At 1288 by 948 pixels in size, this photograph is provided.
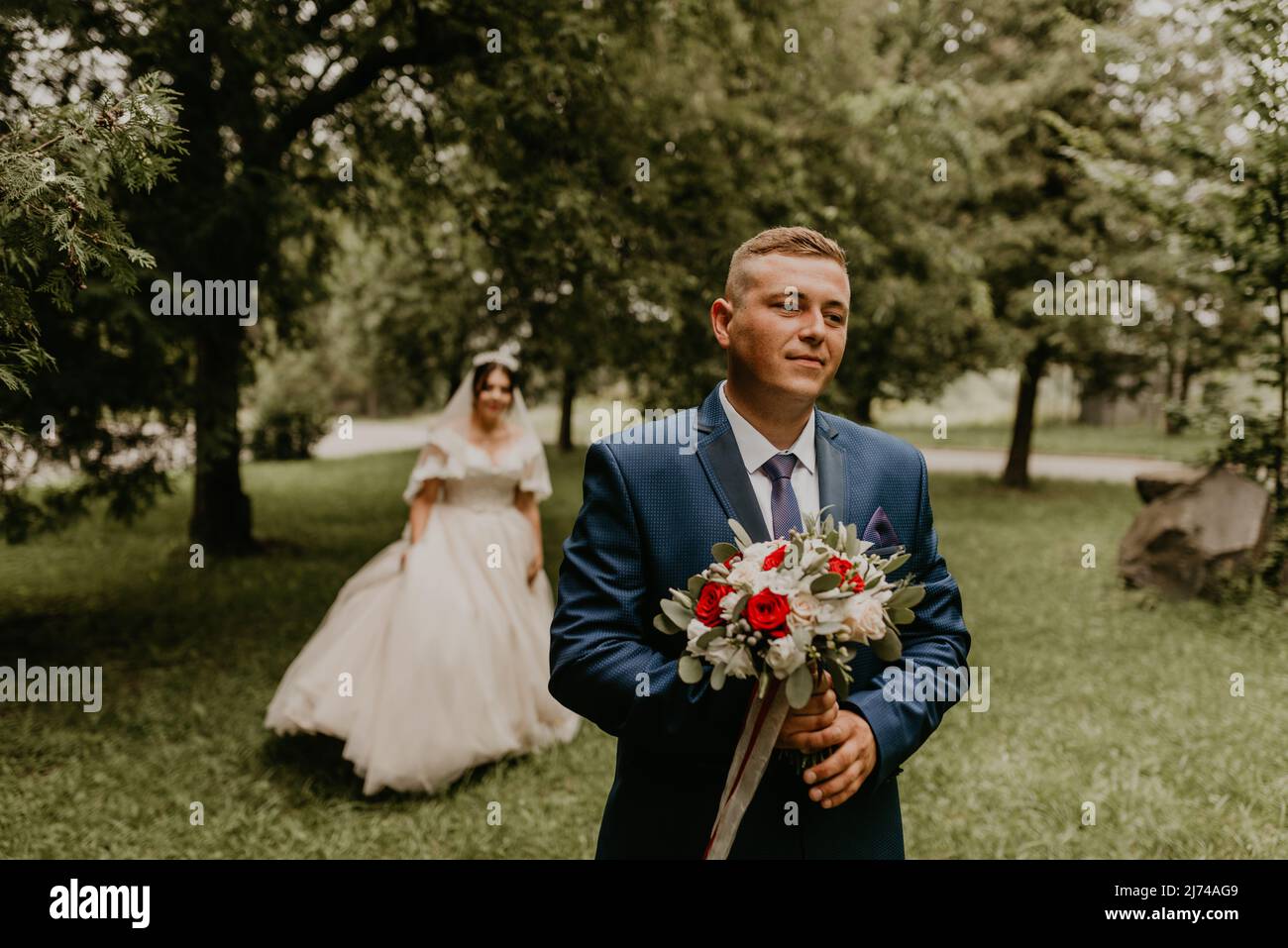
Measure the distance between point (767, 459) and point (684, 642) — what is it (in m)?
0.46

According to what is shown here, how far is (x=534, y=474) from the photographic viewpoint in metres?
6.32

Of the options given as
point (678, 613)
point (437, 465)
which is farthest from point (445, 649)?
point (678, 613)

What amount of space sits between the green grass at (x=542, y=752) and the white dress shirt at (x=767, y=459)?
10.4 ft

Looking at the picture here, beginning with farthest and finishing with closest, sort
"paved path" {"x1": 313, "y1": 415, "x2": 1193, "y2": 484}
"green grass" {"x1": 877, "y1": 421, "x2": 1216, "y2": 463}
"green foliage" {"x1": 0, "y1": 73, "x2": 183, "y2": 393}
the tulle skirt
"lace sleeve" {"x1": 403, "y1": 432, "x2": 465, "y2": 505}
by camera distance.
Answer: "green grass" {"x1": 877, "y1": 421, "x2": 1216, "y2": 463}
"paved path" {"x1": 313, "y1": 415, "x2": 1193, "y2": 484}
"lace sleeve" {"x1": 403, "y1": 432, "x2": 465, "y2": 505}
the tulle skirt
"green foliage" {"x1": 0, "y1": 73, "x2": 183, "y2": 393}

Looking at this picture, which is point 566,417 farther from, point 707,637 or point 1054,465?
point 707,637

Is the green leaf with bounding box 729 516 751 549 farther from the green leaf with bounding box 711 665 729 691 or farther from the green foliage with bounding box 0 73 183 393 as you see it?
the green foliage with bounding box 0 73 183 393

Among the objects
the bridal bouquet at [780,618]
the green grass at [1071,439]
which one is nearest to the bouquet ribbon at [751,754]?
the bridal bouquet at [780,618]

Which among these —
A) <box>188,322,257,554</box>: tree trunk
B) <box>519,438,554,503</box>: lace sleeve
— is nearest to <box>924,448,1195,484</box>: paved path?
<box>519,438,554,503</box>: lace sleeve

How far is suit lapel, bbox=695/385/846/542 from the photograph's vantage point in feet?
6.34

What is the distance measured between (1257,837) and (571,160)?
7014 mm

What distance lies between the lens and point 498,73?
6969mm

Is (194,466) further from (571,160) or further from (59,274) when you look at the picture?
(59,274)

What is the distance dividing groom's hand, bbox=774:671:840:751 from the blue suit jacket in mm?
68

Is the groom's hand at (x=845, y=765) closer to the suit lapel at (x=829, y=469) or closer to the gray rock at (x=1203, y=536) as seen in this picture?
the suit lapel at (x=829, y=469)
